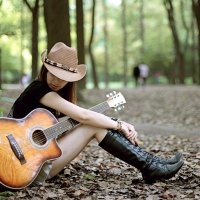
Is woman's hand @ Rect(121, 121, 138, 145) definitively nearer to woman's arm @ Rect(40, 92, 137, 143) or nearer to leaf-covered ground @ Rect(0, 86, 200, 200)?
woman's arm @ Rect(40, 92, 137, 143)

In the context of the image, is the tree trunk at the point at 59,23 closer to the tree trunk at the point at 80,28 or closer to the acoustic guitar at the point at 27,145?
the tree trunk at the point at 80,28

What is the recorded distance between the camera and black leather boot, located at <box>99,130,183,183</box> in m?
4.91

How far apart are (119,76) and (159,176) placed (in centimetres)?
5298

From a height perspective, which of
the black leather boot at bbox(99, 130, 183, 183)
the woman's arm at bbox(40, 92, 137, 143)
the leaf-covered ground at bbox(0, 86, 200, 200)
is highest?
the woman's arm at bbox(40, 92, 137, 143)

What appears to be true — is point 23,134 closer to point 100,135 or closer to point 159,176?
point 100,135

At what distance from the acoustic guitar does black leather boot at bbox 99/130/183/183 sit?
16.5 inches

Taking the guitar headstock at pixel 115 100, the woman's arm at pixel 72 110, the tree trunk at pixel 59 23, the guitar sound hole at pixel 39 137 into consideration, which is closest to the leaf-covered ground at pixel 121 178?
the guitar sound hole at pixel 39 137

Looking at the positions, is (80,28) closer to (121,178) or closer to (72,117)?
(121,178)

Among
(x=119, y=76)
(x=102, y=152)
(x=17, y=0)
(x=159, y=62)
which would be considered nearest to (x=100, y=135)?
(x=102, y=152)

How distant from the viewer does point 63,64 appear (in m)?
4.85

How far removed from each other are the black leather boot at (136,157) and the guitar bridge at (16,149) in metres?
0.85

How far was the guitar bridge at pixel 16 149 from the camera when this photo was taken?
14.5 ft

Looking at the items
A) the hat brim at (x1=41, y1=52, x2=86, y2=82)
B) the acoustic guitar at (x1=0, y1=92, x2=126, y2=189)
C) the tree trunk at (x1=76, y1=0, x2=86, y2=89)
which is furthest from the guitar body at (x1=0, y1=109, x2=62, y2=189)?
the tree trunk at (x1=76, y1=0, x2=86, y2=89)

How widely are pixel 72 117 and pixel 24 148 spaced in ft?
1.92
